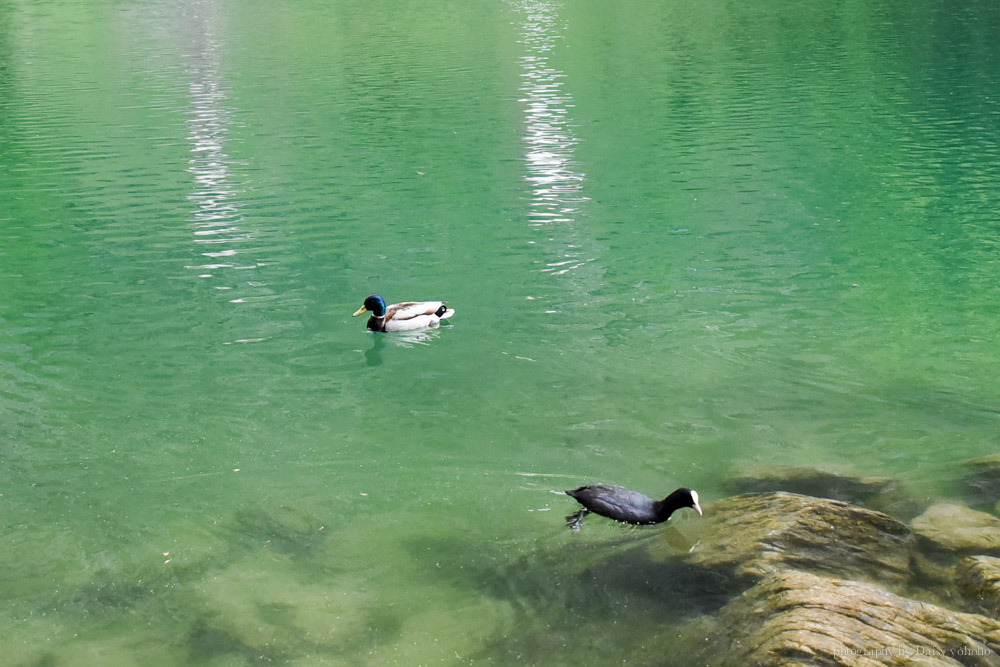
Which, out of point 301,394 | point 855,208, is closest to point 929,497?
point 301,394

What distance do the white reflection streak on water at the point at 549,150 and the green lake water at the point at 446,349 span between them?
17cm

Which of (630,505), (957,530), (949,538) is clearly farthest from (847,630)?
(630,505)

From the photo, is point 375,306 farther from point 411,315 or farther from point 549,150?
point 549,150

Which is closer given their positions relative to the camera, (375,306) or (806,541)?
(806,541)

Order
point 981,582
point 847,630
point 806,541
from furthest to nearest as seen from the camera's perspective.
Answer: point 806,541 → point 981,582 → point 847,630

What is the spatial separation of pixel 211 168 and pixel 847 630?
72.4ft

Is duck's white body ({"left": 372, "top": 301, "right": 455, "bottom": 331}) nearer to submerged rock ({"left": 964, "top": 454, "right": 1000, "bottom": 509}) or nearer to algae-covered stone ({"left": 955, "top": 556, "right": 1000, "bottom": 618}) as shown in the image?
submerged rock ({"left": 964, "top": 454, "right": 1000, "bottom": 509})

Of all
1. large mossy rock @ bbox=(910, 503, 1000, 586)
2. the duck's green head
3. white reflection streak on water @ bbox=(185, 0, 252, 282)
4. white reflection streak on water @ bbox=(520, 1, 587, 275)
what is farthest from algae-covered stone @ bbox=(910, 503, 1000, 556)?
white reflection streak on water @ bbox=(185, 0, 252, 282)

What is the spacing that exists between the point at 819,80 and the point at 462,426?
95.5ft

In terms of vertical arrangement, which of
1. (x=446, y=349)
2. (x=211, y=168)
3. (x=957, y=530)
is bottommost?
(x=446, y=349)

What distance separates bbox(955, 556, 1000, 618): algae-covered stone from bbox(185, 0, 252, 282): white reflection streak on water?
13.0 meters

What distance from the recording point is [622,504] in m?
9.73

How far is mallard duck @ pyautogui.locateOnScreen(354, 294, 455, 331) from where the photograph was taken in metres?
14.9

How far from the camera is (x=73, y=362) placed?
14195 mm
